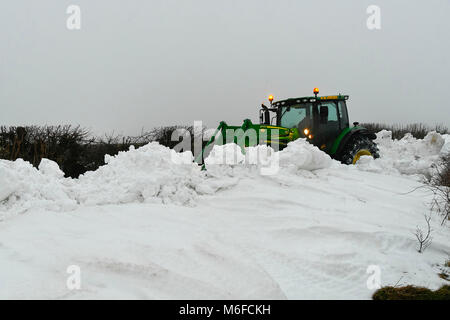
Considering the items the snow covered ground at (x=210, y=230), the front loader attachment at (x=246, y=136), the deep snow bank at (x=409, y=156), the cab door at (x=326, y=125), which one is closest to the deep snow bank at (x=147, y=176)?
the snow covered ground at (x=210, y=230)

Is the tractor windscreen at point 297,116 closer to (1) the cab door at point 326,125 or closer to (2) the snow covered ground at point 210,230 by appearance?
(1) the cab door at point 326,125

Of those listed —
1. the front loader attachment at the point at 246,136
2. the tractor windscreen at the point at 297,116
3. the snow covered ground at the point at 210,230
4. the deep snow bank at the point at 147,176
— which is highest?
the tractor windscreen at the point at 297,116

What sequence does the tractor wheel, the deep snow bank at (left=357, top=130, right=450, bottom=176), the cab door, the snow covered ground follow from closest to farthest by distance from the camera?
the snow covered ground → the deep snow bank at (left=357, top=130, right=450, bottom=176) → the cab door → the tractor wheel

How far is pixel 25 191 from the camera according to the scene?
14.3 feet

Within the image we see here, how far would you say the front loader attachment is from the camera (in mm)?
7754

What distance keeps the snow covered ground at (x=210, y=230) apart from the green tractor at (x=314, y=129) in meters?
1.61

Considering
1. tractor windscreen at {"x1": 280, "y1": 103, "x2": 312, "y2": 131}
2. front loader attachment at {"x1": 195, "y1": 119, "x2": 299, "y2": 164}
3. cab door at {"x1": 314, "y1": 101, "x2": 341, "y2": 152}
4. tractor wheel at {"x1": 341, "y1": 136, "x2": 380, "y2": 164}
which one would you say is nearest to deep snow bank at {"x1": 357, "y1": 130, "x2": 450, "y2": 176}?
tractor wheel at {"x1": 341, "y1": 136, "x2": 380, "y2": 164}

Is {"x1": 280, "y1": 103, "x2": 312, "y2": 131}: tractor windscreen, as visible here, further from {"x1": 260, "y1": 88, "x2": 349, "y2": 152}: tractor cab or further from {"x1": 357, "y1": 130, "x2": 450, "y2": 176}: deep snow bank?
{"x1": 357, "y1": 130, "x2": 450, "y2": 176}: deep snow bank

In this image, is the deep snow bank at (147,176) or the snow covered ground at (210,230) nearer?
the snow covered ground at (210,230)

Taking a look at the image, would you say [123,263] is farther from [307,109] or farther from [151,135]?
[151,135]

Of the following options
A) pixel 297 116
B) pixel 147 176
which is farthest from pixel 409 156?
pixel 147 176

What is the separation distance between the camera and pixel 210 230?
401cm

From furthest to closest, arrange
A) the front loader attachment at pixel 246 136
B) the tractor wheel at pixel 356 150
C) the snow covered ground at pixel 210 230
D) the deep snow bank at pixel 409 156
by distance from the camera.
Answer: the tractor wheel at pixel 356 150
the deep snow bank at pixel 409 156
the front loader attachment at pixel 246 136
the snow covered ground at pixel 210 230

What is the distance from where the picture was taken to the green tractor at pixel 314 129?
818 cm
